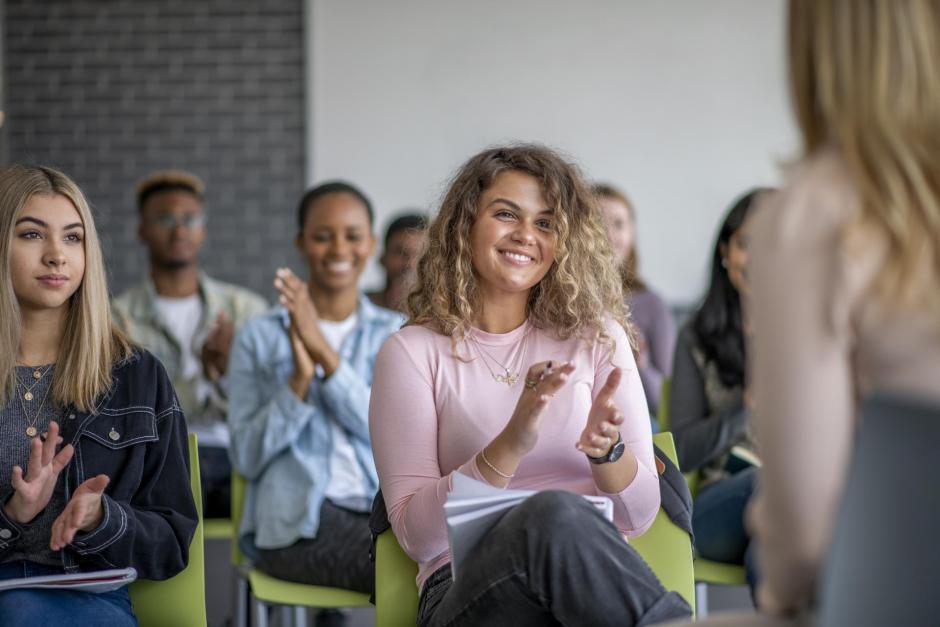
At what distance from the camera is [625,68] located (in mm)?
5684

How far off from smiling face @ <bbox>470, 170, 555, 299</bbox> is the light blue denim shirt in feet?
1.99

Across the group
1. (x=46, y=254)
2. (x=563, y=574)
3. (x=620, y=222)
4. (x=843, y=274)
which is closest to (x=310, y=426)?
(x=46, y=254)

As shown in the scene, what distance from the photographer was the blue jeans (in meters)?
1.85

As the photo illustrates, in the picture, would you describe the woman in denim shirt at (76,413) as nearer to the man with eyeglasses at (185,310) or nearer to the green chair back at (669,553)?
the green chair back at (669,553)

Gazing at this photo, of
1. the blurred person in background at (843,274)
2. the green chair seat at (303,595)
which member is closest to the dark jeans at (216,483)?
the green chair seat at (303,595)

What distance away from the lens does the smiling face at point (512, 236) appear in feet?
7.25

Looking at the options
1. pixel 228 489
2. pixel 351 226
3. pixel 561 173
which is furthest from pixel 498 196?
pixel 228 489

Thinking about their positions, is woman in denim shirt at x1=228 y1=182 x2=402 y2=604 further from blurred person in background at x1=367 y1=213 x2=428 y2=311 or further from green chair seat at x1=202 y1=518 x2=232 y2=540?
blurred person in background at x1=367 y1=213 x2=428 y2=311

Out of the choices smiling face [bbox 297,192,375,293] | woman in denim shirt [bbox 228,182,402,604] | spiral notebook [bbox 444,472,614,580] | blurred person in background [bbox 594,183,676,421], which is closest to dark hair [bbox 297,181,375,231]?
smiling face [bbox 297,192,375,293]

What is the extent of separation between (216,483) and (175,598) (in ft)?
4.22

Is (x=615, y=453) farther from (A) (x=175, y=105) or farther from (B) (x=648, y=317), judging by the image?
(A) (x=175, y=105)

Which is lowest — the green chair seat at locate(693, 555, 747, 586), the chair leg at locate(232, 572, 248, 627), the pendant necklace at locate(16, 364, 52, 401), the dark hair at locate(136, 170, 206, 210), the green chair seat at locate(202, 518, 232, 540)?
the chair leg at locate(232, 572, 248, 627)

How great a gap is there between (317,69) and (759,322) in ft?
15.7

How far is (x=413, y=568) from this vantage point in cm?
204
